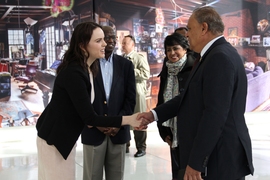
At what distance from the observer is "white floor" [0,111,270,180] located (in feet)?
13.1

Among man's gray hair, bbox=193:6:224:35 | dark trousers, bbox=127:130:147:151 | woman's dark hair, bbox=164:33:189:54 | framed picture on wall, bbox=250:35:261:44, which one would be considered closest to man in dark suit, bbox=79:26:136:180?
woman's dark hair, bbox=164:33:189:54

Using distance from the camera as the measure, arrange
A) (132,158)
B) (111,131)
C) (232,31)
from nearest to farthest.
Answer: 1. (111,131)
2. (132,158)
3. (232,31)

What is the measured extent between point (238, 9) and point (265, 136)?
108 inches

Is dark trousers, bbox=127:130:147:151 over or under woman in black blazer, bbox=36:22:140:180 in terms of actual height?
under

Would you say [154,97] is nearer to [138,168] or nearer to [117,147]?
[138,168]

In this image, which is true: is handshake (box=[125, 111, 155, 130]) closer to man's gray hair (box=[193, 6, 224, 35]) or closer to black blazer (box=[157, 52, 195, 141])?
black blazer (box=[157, 52, 195, 141])

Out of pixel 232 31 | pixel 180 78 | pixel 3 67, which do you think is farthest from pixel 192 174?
pixel 232 31

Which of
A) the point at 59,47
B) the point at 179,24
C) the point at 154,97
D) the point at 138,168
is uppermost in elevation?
the point at 179,24

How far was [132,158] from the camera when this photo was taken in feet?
15.3

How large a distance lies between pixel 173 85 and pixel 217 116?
4.35 feet

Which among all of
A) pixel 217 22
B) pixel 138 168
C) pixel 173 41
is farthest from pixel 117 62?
pixel 138 168

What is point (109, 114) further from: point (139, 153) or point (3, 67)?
point (3, 67)

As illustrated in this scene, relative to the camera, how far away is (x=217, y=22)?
1680mm

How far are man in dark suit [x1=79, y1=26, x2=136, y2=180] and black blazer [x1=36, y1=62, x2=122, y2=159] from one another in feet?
1.69
